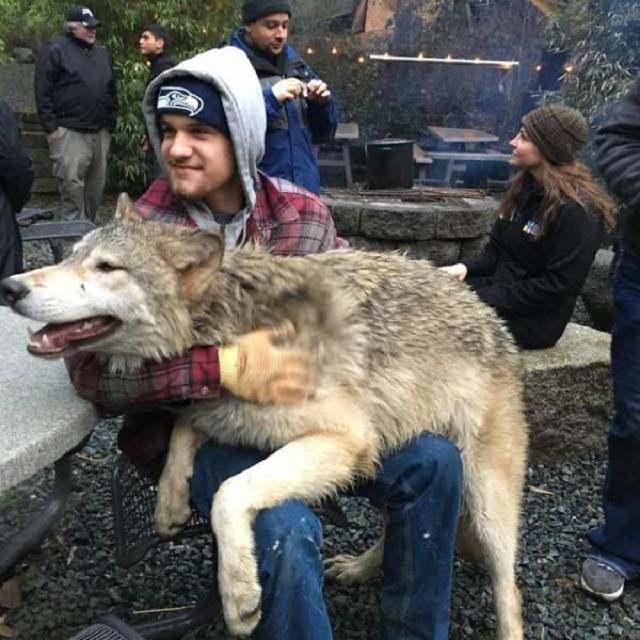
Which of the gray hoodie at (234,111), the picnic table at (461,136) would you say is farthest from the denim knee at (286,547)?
the picnic table at (461,136)

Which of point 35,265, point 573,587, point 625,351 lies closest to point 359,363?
point 625,351

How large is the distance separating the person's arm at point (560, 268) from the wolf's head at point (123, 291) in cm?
208

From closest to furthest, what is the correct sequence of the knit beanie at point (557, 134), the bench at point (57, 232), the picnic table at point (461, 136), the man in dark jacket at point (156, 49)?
the knit beanie at point (557, 134), the bench at point (57, 232), the man in dark jacket at point (156, 49), the picnic table at point (461, 136)

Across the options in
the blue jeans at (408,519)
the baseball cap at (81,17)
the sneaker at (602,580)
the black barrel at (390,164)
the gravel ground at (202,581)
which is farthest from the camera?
the baseball cap at (81,17)

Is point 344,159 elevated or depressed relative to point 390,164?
depressed

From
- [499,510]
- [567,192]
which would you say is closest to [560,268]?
[567,192]

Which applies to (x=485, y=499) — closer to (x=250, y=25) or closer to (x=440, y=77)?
(x=250, y=25)

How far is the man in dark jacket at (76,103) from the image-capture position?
795cm

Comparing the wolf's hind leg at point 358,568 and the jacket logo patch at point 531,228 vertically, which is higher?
the jacket logo patch at point 531,228

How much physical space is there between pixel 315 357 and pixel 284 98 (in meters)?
2.37

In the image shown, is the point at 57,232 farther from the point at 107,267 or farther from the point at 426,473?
the point at 426,473

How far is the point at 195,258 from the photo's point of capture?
187cm

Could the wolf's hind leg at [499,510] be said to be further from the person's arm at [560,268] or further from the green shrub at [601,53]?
the green shrub at [601,53]

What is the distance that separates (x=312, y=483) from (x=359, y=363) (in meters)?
0.38
